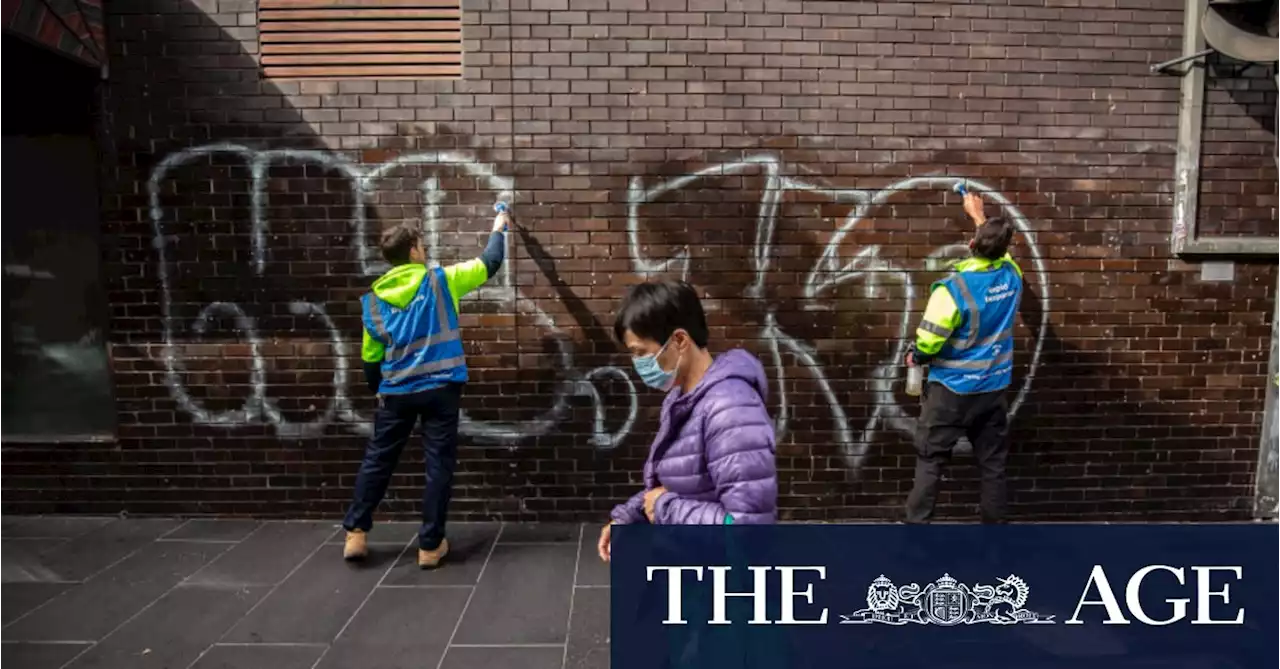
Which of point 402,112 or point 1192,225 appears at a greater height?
point 402,112

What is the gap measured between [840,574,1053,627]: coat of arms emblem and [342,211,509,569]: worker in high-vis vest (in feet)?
8.34

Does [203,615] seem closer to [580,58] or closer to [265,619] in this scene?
[265,619]

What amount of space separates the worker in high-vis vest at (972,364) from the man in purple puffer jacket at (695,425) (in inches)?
90.1

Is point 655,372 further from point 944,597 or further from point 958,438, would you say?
point 958,438

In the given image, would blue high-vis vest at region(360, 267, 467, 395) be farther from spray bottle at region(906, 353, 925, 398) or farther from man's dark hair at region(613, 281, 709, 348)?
spray bottle at region(906, 353, 925, 398)

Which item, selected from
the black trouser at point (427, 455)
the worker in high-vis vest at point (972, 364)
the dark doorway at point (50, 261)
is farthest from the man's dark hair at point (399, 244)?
the worker in high-vis vest at point (972, 364)

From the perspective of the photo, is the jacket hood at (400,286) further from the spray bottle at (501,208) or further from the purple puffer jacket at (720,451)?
the purple puffer jacket at (720,451)

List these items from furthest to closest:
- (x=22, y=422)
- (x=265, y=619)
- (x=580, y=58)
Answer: (x=22, y=422)
(x=580, y=58)
(x=265, y=619)

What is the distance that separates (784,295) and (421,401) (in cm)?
214

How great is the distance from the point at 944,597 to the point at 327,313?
3754 mm

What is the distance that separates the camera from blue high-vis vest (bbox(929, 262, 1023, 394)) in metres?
4.16

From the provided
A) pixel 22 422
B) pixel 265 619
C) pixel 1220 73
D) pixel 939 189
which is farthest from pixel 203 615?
pixel 1220 73

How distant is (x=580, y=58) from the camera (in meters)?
4.71

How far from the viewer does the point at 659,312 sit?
226 centimetres
